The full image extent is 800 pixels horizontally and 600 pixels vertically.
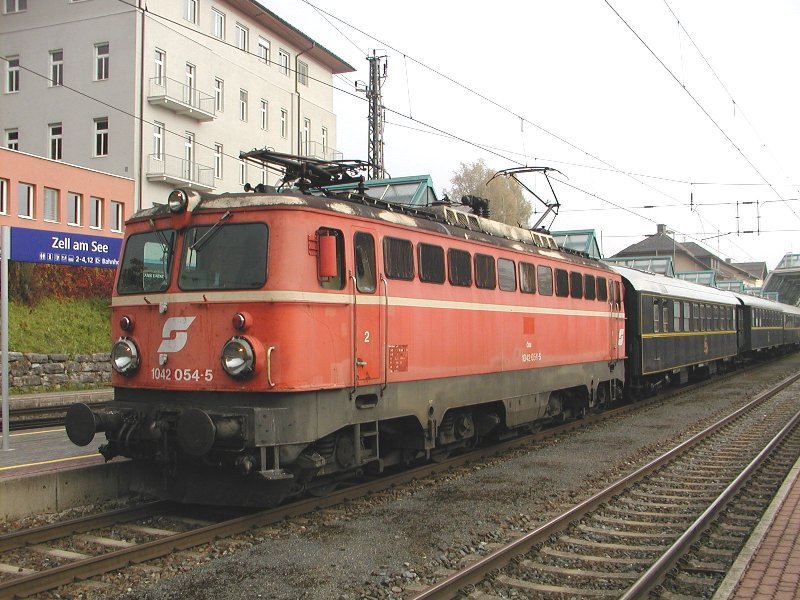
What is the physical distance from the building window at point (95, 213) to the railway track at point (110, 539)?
21471 mm

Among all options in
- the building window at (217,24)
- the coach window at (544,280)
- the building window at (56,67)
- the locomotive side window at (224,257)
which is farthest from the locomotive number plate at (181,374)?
the building window at (217,24)

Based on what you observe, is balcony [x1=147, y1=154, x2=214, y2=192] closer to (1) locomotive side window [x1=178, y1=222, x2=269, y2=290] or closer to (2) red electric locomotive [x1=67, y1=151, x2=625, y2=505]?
(2) red electric locomotive [x1=67, y1=151, x2=625, y2=505]

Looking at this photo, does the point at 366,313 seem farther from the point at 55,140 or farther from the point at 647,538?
the point at 55,140

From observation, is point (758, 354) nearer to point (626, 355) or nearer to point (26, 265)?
point (626, 355)

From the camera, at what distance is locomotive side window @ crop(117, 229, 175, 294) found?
8352 mm

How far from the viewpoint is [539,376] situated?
13.0 m

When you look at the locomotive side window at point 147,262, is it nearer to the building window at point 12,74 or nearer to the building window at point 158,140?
the building window at point 158,140

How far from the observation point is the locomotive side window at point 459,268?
10.4 meters

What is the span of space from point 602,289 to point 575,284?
1.74m

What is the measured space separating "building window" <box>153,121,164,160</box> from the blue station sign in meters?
19.4

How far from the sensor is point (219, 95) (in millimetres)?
35844

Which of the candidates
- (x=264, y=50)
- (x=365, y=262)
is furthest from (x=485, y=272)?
(x=264, y=50)

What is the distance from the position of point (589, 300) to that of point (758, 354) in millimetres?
30875

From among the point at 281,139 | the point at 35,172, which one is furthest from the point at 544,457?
the point at 281,139
